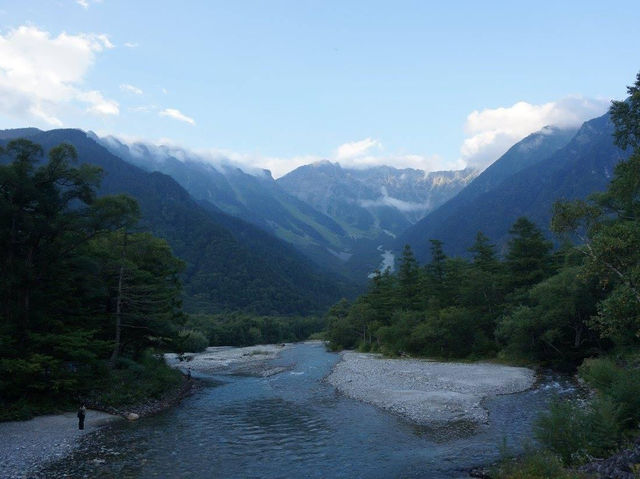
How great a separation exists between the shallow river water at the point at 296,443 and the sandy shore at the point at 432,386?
122 centimetres

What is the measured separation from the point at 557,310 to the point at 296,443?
2776 cm

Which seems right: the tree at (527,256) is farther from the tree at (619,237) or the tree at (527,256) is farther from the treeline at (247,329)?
the treeline at (247,329)

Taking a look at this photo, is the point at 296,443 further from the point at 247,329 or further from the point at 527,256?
the point at 247,329

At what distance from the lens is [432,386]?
33.4 meters

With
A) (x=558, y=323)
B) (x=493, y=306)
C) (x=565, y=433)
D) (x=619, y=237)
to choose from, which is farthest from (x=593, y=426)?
(x=493, y=306)

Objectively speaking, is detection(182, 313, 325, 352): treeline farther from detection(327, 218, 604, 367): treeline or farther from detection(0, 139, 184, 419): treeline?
detection(0, 139, 184, 419): treeline

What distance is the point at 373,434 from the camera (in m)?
22.0

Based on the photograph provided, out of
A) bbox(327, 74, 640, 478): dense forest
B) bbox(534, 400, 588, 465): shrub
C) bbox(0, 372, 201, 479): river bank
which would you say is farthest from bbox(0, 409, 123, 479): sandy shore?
bbox(534, 400, 588, 465): shrub

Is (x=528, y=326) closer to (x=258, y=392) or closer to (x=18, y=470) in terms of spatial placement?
(x=258, y=392)

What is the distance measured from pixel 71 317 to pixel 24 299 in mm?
3989

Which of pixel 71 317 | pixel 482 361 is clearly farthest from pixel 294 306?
pixel 71 317

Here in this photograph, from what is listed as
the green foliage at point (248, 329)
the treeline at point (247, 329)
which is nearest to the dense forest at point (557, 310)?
the treeline at point (247, 329)

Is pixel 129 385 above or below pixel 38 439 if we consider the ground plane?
below

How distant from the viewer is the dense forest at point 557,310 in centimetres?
1543
